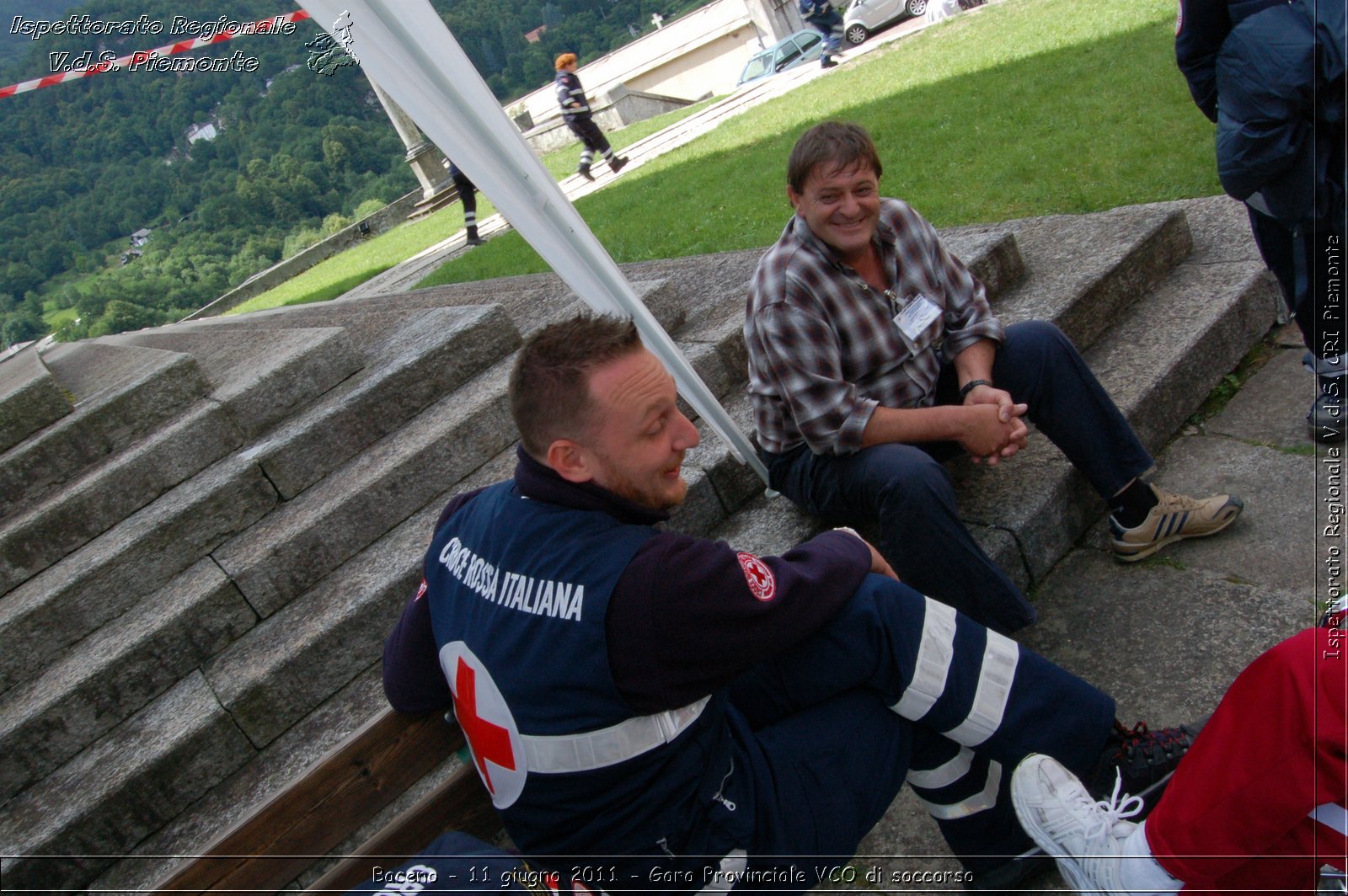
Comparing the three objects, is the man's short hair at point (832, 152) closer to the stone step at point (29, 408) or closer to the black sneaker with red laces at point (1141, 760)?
the black sneaker with red laces at point (1141, 760)

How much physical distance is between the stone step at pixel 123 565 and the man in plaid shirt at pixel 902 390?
224 cm

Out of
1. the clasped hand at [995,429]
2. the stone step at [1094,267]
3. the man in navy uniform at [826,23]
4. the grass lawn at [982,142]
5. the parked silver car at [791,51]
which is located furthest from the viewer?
the parked silver car at [791,51]

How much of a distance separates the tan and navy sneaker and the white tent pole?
154cm

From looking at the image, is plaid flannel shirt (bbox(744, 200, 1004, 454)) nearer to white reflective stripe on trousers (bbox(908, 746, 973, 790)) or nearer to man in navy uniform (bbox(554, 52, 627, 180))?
white reflective stripe on trousers (bbox(908, 746, 973, 790))

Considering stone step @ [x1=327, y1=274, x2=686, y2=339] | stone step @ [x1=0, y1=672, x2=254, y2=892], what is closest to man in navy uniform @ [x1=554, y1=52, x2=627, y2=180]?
stone step @ [x1=327, y1=274, x2=686, y2=339]

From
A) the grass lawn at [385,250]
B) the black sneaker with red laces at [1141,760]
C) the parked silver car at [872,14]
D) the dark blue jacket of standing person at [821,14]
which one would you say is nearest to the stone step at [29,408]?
the black sneaker with red laces at [1141,760]

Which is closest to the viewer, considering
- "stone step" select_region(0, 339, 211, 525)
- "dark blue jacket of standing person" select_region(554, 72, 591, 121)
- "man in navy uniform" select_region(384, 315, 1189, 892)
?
"man in navy uniform" select_region(384, 315, 1189, 892)

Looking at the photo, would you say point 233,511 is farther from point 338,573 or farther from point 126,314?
point 126,314

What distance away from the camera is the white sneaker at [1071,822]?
5.48ft

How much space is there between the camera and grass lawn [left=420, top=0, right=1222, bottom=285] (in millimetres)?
4867

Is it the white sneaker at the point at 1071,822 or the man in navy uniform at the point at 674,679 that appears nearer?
the man in navy uniform at the point at 674,679

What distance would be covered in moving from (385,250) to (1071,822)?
48.8 ft

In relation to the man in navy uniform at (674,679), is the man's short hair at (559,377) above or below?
above

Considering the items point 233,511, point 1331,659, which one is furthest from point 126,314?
point 1331,659
